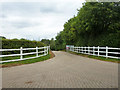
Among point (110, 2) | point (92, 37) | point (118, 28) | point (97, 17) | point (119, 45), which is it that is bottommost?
point (119, 45)

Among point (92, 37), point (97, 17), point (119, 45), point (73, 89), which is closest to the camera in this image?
point (73, 89)

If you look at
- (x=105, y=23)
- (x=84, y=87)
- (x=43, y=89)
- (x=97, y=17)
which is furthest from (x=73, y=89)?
(x=105, y=23)

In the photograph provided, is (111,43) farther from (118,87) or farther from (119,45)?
(118,87)

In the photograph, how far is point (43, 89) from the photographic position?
3.60 m

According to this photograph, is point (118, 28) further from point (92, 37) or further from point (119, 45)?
point (119, 45)

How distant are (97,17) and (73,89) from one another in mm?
13678

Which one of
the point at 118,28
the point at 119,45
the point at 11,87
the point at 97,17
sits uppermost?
the point at 97,17

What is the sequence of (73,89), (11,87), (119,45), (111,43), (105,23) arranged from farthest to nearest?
(105,23), (111,43), (119,45), (11,87), (73,89)

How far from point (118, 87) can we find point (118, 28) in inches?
570

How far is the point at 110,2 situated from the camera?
15227 millimetres

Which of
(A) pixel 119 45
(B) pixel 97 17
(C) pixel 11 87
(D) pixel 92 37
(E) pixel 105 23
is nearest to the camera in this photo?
(C) pixel 11 87

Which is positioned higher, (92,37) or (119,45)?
(92,37)

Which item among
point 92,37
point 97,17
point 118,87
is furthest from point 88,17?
point 118,87

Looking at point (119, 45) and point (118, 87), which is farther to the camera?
point (119, 45)
